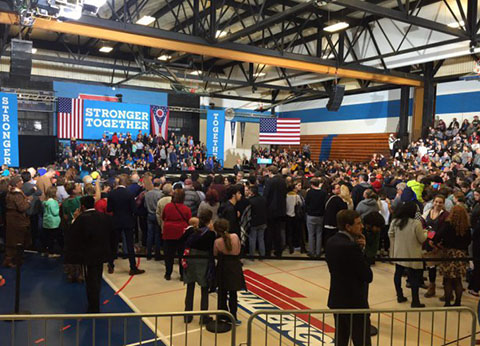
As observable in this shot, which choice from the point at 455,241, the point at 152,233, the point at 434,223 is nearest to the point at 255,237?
the point at 152,233

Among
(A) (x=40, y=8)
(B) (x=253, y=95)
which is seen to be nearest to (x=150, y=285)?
(A) (x=40, y=8)

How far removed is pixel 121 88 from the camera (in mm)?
21297

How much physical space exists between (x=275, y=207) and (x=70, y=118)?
587 inches

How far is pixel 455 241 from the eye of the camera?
14.4ft

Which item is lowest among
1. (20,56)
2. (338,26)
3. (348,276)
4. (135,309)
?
(135,309)

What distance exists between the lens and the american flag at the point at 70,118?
17.9m

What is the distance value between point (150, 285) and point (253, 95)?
22646mm

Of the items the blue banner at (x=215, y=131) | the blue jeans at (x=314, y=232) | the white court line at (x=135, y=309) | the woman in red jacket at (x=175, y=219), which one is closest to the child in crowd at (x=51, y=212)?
the white court line at (x=135, y=309)

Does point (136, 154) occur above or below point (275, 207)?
above

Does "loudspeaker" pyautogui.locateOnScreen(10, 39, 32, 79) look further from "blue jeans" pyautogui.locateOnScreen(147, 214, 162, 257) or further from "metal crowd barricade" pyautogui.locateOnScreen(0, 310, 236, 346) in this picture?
"metal crowd barricade" pyautogui.locateOnScreen(0, 310, 236, 346)

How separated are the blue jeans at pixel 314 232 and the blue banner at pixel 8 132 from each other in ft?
32.8

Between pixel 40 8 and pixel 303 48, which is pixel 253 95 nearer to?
pixel 303 48

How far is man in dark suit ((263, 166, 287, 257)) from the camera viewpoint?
6.56 meters

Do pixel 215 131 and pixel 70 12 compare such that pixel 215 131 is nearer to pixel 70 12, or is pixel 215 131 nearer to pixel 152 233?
pixel 70 12
